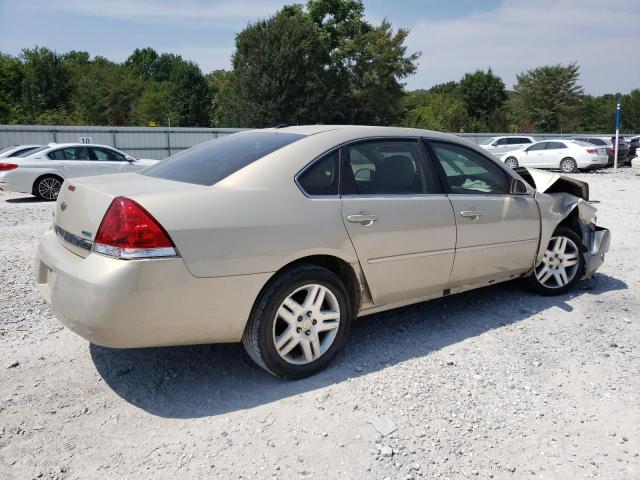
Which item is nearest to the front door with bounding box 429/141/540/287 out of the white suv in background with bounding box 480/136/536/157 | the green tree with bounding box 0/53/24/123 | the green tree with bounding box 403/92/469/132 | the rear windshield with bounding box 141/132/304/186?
the rear windshield with bounding box 141/132/304/186

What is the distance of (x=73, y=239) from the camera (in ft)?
10.1

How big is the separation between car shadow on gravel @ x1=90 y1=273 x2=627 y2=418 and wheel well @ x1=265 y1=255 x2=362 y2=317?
0.42 m

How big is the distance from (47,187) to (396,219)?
40.3 feet

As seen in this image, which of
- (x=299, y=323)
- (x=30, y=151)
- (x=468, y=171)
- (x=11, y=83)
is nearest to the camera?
(x=299, y=323)

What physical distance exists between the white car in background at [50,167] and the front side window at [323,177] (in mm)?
10161

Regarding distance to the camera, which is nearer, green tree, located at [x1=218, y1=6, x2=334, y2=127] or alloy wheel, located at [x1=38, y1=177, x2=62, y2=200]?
alloy wheel, located at [x1=38, y1=177, x2=62, y2=200]

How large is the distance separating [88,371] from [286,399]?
1307 mm

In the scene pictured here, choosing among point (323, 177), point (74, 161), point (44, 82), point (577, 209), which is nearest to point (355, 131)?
point (323, 177)

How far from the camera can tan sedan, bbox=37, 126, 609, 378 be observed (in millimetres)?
2787

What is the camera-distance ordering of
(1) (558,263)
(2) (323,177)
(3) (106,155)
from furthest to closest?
(3) (106,155), (1) (558,263), (2) (323,177)

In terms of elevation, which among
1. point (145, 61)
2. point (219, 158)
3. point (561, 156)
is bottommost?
point (561, 156)

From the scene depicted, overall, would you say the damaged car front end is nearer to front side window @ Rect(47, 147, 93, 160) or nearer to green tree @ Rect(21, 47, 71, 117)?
front side window @ Rect(47, 147, 93, 160)

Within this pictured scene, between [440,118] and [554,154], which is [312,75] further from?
[554,154]

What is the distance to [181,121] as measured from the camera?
193ft
